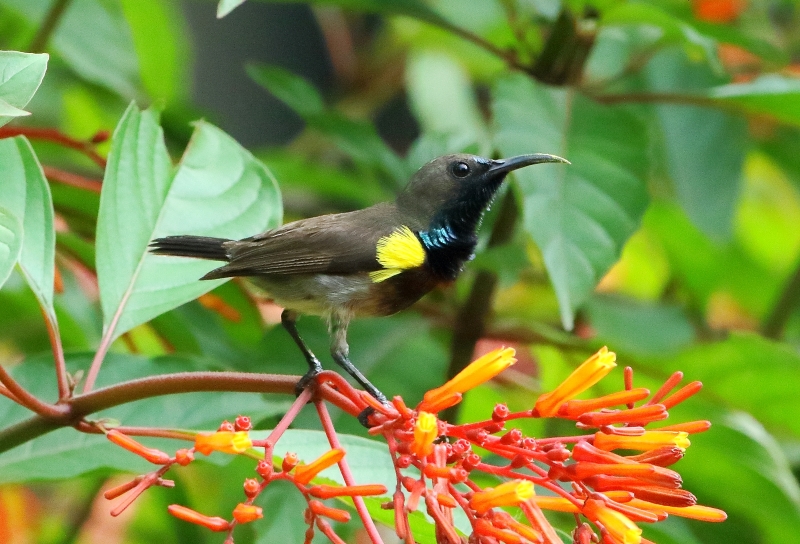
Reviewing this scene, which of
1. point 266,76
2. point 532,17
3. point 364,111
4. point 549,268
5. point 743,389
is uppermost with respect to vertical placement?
point 532,17

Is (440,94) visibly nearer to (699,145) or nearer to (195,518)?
(699,145)

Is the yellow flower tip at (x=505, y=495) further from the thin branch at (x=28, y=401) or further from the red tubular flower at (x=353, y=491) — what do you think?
the thin branch at (x=28, y=401)

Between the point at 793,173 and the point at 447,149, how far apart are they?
101 cm

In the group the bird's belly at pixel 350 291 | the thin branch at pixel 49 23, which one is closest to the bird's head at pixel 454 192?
the bird's belly at pixel 350 291

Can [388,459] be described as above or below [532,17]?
below

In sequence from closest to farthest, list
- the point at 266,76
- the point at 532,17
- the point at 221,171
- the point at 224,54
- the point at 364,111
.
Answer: the point at 221,171
the point at 266,76
the point at 532,17
the point at 364,111
the point at 224,54

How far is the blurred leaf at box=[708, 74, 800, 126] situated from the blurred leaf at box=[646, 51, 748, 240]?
0.44m

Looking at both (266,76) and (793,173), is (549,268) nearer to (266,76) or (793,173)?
(266,76)

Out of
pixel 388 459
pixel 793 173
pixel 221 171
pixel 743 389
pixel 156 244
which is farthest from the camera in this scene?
pixel 793 173

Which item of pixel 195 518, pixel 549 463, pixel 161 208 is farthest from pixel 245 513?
pixel 161 208

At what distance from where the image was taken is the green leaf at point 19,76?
0.79 m

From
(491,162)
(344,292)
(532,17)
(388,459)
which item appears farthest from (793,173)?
(388,459)

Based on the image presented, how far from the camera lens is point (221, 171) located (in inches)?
47.1

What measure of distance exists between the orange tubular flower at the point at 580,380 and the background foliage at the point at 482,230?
23 centimetres
